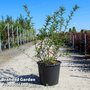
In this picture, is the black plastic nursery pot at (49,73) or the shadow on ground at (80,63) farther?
the shadow on ground at (80,63)

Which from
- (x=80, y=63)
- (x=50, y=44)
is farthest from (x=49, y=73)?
(x=80, y=63)

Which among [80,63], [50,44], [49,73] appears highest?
[50,44]

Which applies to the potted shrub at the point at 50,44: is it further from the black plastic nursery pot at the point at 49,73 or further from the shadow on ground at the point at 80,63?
the shadow on ground at the point at 80,63

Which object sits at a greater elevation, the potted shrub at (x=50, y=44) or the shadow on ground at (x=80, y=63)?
the potted shrub at (x=50, y=44)

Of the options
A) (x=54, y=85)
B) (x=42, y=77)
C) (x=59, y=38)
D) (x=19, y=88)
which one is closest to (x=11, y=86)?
(x=19, y=88)

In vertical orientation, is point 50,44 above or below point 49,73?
above

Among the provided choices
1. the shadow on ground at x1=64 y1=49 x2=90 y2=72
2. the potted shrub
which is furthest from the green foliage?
the shadow on ground at x1=64 y1=49 x2=90 y2=72

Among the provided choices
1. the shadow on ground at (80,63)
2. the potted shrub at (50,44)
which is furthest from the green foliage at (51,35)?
the shadow on ground at (80,63)

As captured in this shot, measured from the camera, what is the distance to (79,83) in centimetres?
355

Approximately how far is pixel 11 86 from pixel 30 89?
609mm

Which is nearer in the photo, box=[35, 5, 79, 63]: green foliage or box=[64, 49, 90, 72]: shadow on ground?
box=[35, 5, 79, 63]: green foliage

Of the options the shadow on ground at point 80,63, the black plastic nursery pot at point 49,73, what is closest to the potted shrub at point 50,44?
the black plastic nursery pot at point 49,73

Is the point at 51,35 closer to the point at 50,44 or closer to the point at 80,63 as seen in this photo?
the point at 50,44

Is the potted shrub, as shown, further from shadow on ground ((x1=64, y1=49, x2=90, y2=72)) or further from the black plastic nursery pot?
shadow on ground ((x1=64, y1=49, x2=90, y2=72))
